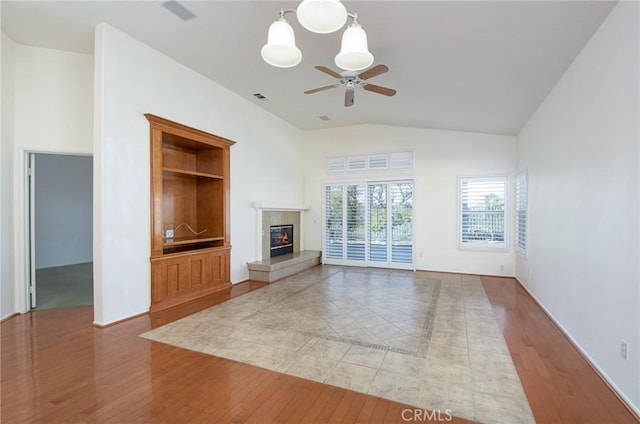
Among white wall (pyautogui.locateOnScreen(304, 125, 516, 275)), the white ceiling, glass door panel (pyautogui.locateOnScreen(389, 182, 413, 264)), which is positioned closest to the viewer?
the white ceiling

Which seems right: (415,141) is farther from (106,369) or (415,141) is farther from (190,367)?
(106,369)

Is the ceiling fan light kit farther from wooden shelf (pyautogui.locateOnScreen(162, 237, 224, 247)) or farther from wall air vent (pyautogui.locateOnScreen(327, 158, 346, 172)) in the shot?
wall air vent (pyautogui.locateOnScreen(327, 158, 346, 172))

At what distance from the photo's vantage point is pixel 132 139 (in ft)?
12.8

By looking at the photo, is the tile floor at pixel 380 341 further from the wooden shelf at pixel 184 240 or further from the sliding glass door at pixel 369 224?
the sliding glass door at pixel 369 224

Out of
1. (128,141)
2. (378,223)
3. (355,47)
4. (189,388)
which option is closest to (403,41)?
(355,47)

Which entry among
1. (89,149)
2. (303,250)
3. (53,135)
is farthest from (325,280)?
(53,135)

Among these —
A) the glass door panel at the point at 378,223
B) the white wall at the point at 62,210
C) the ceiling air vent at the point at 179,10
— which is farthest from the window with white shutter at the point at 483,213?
the white wall at the point at 62,210

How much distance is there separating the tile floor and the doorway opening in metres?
4.05

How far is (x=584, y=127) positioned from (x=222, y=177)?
16.2 ft

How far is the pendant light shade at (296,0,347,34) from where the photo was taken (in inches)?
78.3

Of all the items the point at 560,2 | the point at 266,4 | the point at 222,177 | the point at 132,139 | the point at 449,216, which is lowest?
the point at 449,216

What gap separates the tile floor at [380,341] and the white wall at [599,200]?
76 cm

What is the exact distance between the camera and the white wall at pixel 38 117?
12.8 feet

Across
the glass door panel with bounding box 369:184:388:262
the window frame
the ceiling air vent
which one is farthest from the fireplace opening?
the ceiling air vent
